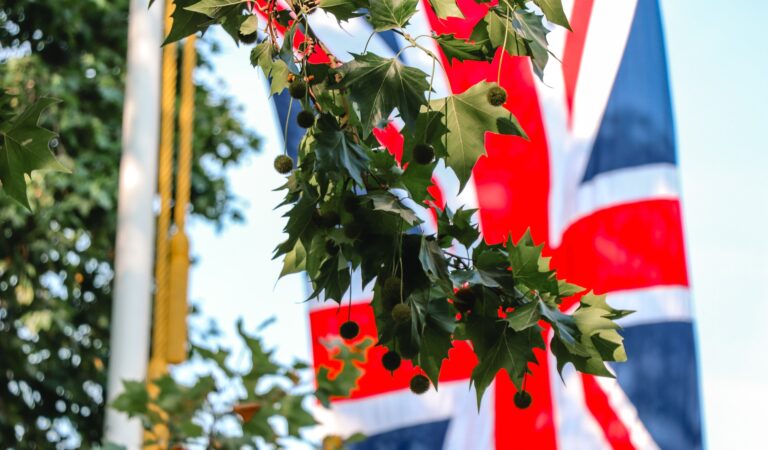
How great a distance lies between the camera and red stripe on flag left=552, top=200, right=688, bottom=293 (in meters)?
4.53

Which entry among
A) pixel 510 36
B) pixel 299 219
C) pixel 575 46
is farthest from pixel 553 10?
pixel 575 46

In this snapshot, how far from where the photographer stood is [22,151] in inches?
67.7

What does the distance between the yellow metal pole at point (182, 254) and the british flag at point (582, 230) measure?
1.63 feet

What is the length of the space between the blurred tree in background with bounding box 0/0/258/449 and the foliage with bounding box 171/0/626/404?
632 cm

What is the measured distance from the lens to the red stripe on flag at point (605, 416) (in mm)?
4430

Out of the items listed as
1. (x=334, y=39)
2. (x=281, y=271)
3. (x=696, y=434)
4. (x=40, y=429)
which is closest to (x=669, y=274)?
(x=696, y=434)

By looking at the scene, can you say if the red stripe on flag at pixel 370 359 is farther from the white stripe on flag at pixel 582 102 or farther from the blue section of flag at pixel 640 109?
the blue section of flag at pixel 640 109

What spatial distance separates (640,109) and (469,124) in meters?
3.33

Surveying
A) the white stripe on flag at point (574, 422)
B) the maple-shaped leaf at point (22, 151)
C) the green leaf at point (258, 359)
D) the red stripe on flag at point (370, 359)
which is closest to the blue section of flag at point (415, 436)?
the red stripe on flag at point (370, 359)

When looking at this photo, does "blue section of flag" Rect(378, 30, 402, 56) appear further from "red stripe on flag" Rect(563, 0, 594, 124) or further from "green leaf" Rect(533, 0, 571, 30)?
"green leaf" Rect(533, 0, 571, 30)

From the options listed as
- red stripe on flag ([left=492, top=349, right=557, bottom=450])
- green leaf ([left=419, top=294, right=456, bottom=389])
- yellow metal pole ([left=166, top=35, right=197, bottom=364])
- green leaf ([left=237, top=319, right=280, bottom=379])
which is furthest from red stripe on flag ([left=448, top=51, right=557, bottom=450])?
green leaf ([left=419, top=294, right=456, bottom=389])

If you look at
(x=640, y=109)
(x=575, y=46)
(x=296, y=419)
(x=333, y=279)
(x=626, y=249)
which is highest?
(x=575, y=46)

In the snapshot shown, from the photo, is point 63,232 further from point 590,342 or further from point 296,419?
point 590,342

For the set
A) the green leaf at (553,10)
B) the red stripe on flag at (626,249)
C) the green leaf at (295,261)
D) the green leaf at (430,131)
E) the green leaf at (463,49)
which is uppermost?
the red stripe on flag at (626,249)
